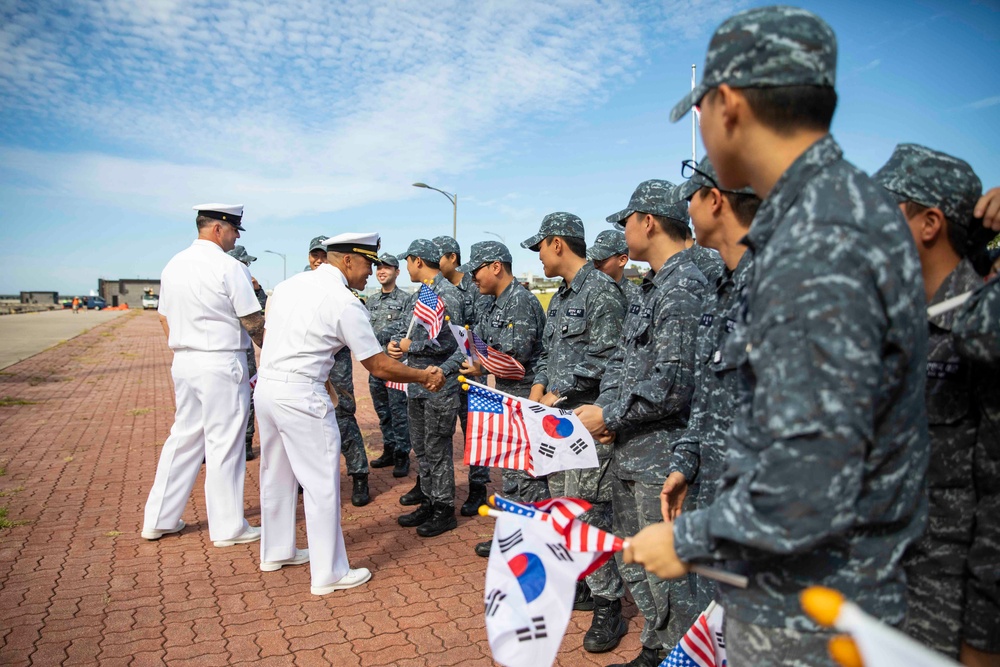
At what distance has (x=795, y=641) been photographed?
1430 millimetres

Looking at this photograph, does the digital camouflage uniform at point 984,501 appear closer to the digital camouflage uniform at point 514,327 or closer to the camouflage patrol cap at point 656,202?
the camouflage patrol cap at point 656,202

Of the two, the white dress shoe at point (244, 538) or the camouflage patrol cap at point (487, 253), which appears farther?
the camouflage patrol cap at point (487, 253)

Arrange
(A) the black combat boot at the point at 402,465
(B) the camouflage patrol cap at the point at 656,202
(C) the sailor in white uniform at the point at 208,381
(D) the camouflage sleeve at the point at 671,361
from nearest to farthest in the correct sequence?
(D) the camouflage sleeve at the point at 671,361
(B) the camouflage patrol cap at the point at 656,202
(C) the sailor in white uniform at the point at 208,381
(A) the black combat boot at the point at 402,465

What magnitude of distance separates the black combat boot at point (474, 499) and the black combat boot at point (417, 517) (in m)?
0.39

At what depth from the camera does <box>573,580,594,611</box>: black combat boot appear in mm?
4293

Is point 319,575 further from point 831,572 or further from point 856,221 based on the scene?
point 856,221

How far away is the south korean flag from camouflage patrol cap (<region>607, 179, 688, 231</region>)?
2.12 metres

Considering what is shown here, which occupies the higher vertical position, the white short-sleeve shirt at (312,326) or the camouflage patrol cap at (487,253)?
the camouflage patrol cap at (487,253)

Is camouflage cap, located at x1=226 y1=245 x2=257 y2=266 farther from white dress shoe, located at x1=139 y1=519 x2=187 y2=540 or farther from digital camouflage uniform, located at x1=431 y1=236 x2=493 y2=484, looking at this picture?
white dress shoe, located at x1=139 y1=519 x2=187 y2=540

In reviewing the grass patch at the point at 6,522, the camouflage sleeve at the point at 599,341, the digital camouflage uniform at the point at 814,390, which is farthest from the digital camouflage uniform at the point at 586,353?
the grass patch at the point at 6,522

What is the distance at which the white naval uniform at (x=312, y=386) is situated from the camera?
440 cm

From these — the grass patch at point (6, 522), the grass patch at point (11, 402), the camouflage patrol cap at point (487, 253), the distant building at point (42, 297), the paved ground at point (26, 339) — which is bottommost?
the distant building at point (42, 297)

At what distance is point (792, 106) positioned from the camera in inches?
56.7

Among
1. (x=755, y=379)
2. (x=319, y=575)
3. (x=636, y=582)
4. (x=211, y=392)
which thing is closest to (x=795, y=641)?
(x=755, y=379)
